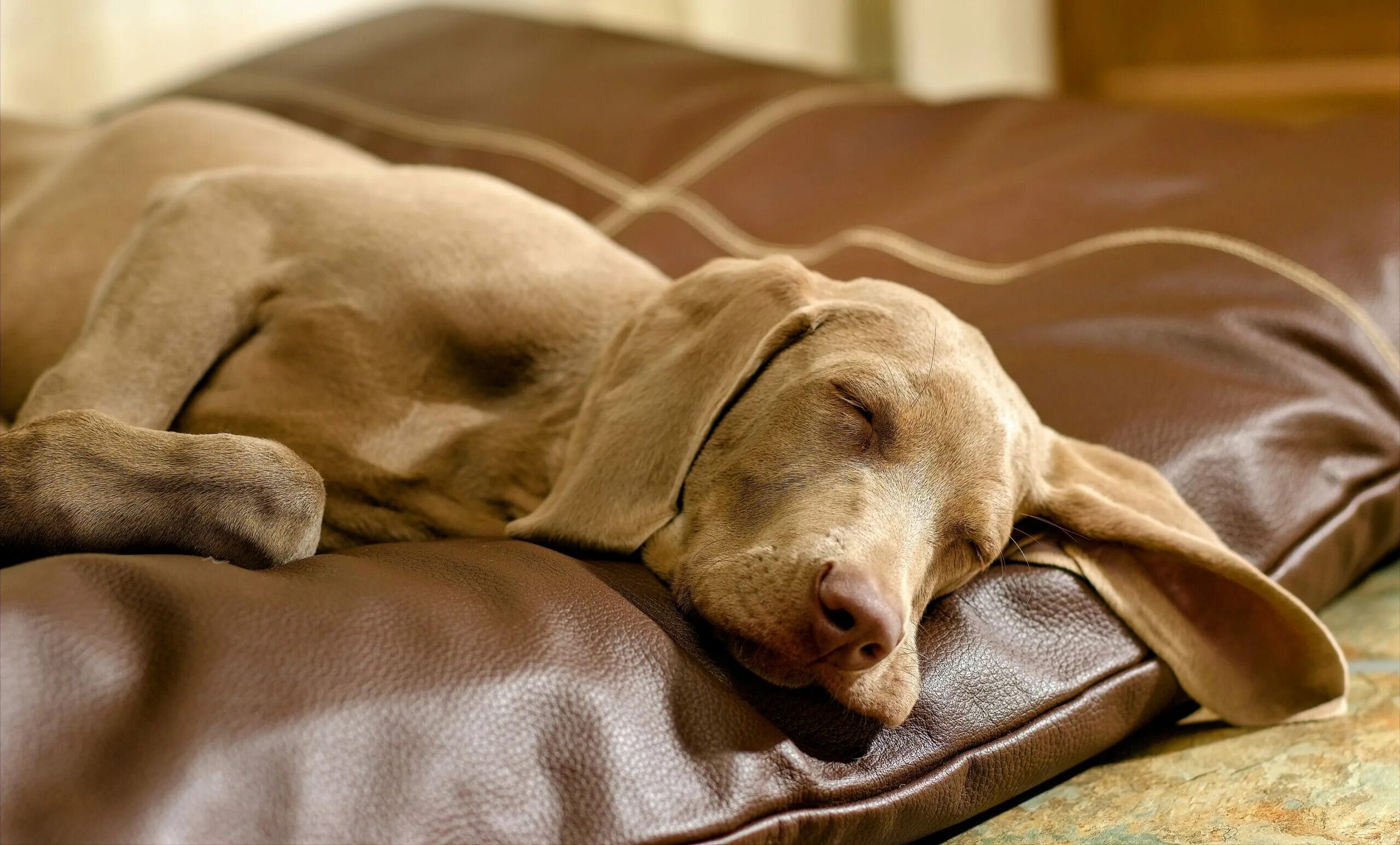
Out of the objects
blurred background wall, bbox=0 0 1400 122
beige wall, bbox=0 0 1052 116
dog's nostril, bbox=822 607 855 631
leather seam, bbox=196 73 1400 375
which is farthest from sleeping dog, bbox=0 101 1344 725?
blurred background wall, bbox=0 0 1400 122

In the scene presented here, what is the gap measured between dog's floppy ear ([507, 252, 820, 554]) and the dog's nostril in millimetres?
330

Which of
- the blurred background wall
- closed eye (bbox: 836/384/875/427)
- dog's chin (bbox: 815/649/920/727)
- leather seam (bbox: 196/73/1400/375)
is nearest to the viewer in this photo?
dog's chin (bbox: 815/649/920/727)

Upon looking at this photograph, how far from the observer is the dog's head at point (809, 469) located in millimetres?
1711

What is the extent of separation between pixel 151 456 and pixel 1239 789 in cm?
142

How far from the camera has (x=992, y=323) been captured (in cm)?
254

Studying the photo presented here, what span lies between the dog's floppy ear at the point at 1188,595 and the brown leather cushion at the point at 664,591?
6 centimetres

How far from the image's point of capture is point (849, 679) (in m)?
1.67

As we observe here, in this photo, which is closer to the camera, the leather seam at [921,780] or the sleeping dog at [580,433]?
the leather seam at [921,780]

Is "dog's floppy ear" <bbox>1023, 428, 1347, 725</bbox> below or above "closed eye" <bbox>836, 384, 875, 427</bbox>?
below

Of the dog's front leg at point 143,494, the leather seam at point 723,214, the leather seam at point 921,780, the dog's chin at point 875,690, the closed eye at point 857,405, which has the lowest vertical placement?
the leather seam at point 921,780

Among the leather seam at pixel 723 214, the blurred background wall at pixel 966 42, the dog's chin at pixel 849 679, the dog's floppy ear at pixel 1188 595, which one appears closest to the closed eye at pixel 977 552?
the dog's floppy ear at pixel 1188 595

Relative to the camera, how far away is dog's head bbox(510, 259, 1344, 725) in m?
1.71

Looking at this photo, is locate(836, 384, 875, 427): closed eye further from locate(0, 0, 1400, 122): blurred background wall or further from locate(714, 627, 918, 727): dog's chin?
locate(0, 0, 1400, 122): blurred background wall

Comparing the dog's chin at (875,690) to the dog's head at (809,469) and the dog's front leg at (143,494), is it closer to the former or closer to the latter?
the dog's head at (809,469)
